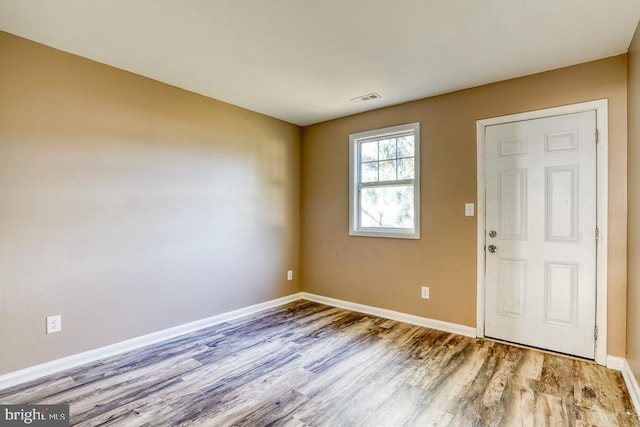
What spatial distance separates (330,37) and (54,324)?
9.54 feet

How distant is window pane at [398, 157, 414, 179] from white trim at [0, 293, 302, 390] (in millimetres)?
2316

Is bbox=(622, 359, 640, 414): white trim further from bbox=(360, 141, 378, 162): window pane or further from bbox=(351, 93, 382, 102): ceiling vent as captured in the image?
bbox=(351, 93, 382, 102): ceiling vent

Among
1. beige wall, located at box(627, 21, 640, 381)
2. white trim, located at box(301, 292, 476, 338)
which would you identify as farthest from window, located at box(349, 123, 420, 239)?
beige wall, located at box(627, 21, 640, 381)

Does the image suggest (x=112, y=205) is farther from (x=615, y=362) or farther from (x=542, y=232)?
(x=615, y=362)

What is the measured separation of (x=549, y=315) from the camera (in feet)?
8.66

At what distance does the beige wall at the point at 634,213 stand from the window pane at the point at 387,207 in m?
1.75

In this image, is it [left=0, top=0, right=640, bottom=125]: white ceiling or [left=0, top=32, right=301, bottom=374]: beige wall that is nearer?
[left=0, top=0, right=640, bottom=125]: white ceiling

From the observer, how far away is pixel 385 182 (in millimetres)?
3689

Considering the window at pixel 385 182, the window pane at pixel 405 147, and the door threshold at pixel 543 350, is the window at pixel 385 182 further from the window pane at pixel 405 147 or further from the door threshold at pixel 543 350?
the door threshold at pixel 543 350

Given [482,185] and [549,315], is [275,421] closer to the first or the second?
[549,315]

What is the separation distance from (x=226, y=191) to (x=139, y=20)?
1765mm

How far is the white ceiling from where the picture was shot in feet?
6.17

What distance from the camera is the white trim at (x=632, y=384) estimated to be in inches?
74.5
